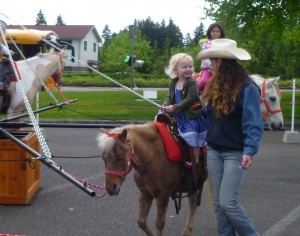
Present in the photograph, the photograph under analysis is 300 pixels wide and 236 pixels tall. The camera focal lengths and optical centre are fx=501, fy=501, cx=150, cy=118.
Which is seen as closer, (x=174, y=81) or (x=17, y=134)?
(x=174, y=81)

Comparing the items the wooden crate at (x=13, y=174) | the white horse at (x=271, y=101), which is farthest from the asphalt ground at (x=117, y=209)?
the white horse at (x=271, y=101)

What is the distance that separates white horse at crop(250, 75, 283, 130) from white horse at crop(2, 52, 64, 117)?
3.72m

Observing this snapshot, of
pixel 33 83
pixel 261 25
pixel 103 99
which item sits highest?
pixel 261 25

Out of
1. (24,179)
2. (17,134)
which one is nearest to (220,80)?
(24,179)

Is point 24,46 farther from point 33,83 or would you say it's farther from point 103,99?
point 33,83

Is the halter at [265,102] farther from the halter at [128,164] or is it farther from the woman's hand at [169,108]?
the halter at [128,164]

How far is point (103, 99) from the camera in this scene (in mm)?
21609

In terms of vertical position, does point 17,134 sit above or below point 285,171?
above

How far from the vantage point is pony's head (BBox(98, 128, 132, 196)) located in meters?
4.23

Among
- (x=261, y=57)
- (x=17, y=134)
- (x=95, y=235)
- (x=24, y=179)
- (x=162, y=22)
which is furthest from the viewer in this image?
(x=162, y=22)

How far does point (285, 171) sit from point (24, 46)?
11.6 m

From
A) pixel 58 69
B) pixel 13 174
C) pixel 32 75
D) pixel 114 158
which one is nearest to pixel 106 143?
pixel 114 158

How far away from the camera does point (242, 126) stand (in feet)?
13.5

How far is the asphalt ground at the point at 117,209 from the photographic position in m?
5.74
